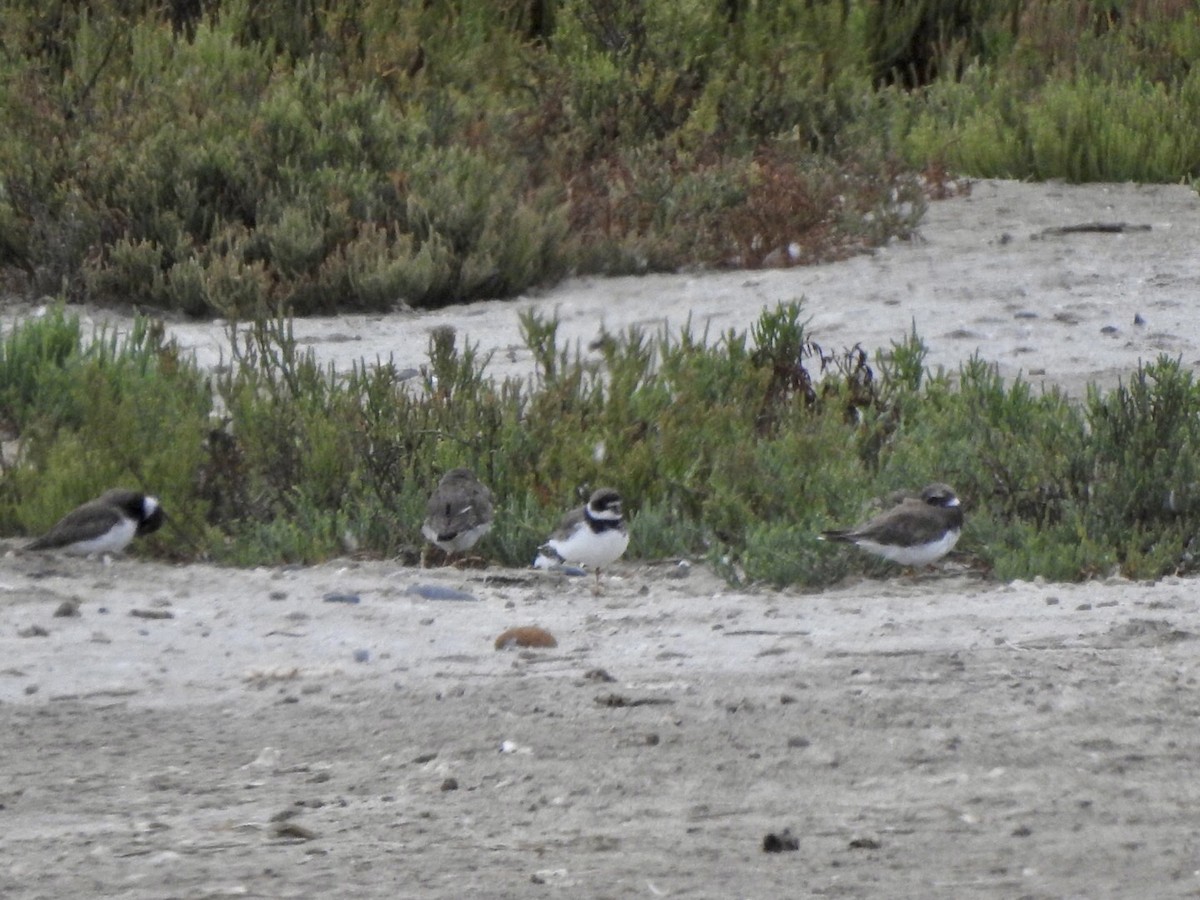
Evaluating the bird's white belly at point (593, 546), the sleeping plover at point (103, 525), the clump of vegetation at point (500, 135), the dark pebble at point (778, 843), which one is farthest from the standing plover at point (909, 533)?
the clump of vegetation at point (500, 135)

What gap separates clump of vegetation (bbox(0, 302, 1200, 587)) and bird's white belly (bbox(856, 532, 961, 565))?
20 cm

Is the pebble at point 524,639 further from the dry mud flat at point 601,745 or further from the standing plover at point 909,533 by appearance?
the standing plover at point 909,533

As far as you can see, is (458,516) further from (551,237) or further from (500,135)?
(500,135)

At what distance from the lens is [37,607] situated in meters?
6.57

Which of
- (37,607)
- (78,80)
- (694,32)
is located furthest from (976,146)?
(37,607)

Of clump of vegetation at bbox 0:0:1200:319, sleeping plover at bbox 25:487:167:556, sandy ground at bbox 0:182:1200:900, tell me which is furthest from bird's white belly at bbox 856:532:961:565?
clump of vegetation at bbox 0:0:1200:319

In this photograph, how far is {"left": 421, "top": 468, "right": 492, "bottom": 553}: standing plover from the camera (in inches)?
285

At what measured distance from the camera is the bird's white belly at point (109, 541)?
7.14 meters

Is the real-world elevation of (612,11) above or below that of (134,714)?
above

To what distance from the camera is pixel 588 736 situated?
504 centimetres

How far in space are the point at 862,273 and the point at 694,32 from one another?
3.80 m

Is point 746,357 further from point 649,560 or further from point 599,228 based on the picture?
point 599,228

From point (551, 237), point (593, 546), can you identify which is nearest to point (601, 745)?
point (593, 546)

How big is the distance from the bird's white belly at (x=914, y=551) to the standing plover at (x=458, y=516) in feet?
4.14
